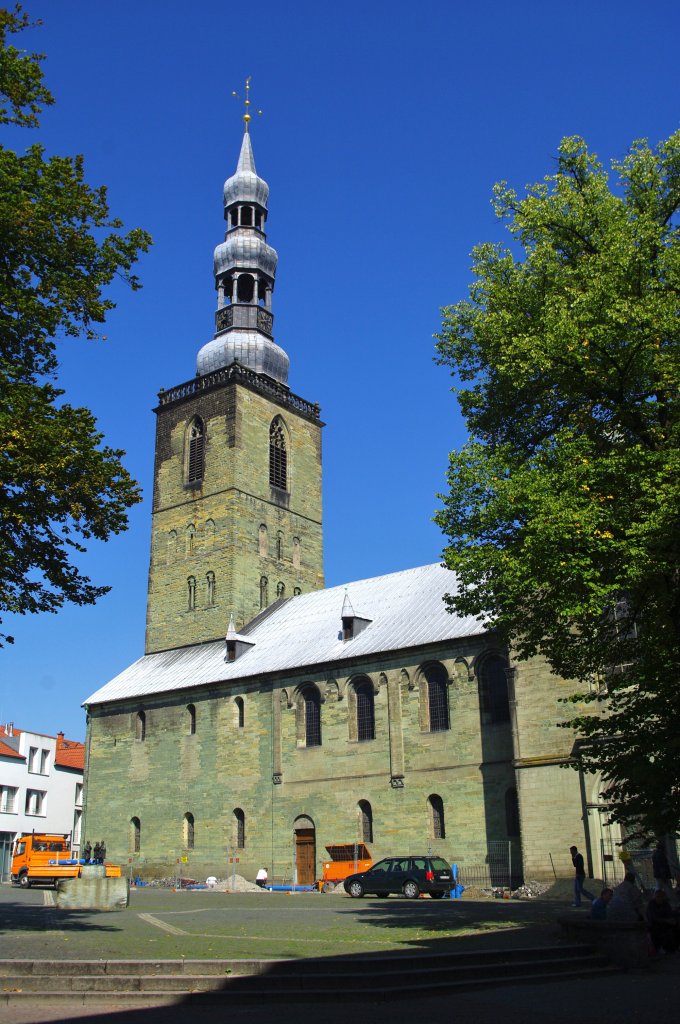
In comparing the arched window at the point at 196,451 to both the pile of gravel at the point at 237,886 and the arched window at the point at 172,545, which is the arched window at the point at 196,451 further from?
the pile of gravel at the point at 237,886

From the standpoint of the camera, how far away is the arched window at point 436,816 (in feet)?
116

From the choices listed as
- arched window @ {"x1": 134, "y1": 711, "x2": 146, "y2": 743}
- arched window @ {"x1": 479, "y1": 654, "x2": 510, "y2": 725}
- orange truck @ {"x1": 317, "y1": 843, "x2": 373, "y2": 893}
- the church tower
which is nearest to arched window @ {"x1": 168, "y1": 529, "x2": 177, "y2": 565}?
the church tower

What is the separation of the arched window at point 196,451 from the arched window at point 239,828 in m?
19.2

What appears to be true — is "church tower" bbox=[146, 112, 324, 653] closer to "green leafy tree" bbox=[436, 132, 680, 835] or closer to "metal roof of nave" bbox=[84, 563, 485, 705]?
"metal roof of nave" bbox=[84, 563, 485, 705]

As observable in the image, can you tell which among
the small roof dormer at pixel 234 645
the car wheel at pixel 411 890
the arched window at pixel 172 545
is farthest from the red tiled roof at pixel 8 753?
the car wheel at pixel 411 890

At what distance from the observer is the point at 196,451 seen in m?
55.0

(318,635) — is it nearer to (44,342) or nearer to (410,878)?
(410,878)

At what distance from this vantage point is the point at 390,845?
3647cm

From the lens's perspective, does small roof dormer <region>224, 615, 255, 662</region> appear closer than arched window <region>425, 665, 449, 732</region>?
No

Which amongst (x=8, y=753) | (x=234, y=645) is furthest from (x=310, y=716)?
(x=8, y=753)

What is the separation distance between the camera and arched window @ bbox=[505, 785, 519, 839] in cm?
3300

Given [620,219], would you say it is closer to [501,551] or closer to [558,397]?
[558,397]

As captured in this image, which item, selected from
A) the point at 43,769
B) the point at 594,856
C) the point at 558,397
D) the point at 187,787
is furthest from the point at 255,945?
the point at 43,769

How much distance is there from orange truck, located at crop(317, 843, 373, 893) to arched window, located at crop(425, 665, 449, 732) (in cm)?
532
